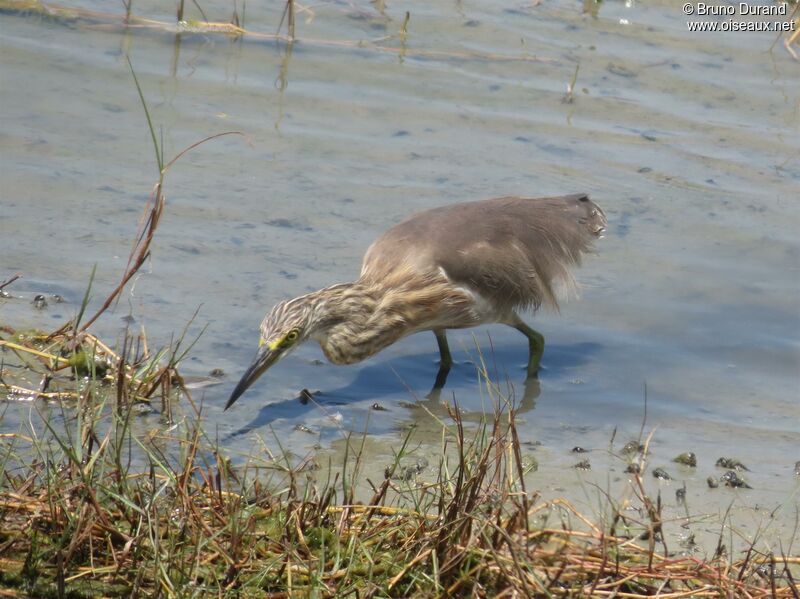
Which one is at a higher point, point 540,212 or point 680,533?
point 540,212

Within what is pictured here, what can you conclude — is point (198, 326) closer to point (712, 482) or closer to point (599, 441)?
point (599, 441)

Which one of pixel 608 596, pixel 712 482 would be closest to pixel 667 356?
pixel 712 482

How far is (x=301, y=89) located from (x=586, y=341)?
11.8 feet

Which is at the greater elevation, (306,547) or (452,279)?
(452,279)

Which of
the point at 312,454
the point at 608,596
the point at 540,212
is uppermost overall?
the point at 540,212

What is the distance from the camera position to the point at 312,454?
497 centimetres

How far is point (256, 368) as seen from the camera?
17.5 feet

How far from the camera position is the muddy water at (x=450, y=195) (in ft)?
18.4

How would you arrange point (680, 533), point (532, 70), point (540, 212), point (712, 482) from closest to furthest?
1. point (680, 533)
2. point (712, 482)
3. point (540, 212)
4. point (532, 70)

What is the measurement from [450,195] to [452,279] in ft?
5.45

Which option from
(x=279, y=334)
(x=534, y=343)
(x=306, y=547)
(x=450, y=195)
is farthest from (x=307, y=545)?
(x=450, y=195)

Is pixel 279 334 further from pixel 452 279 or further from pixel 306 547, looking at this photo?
pixel 306 547

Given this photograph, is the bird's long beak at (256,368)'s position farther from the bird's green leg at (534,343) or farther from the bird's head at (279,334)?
the bird's green leg at (534,343)

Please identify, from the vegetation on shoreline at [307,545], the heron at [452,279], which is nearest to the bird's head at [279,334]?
the heron at [452,279]
